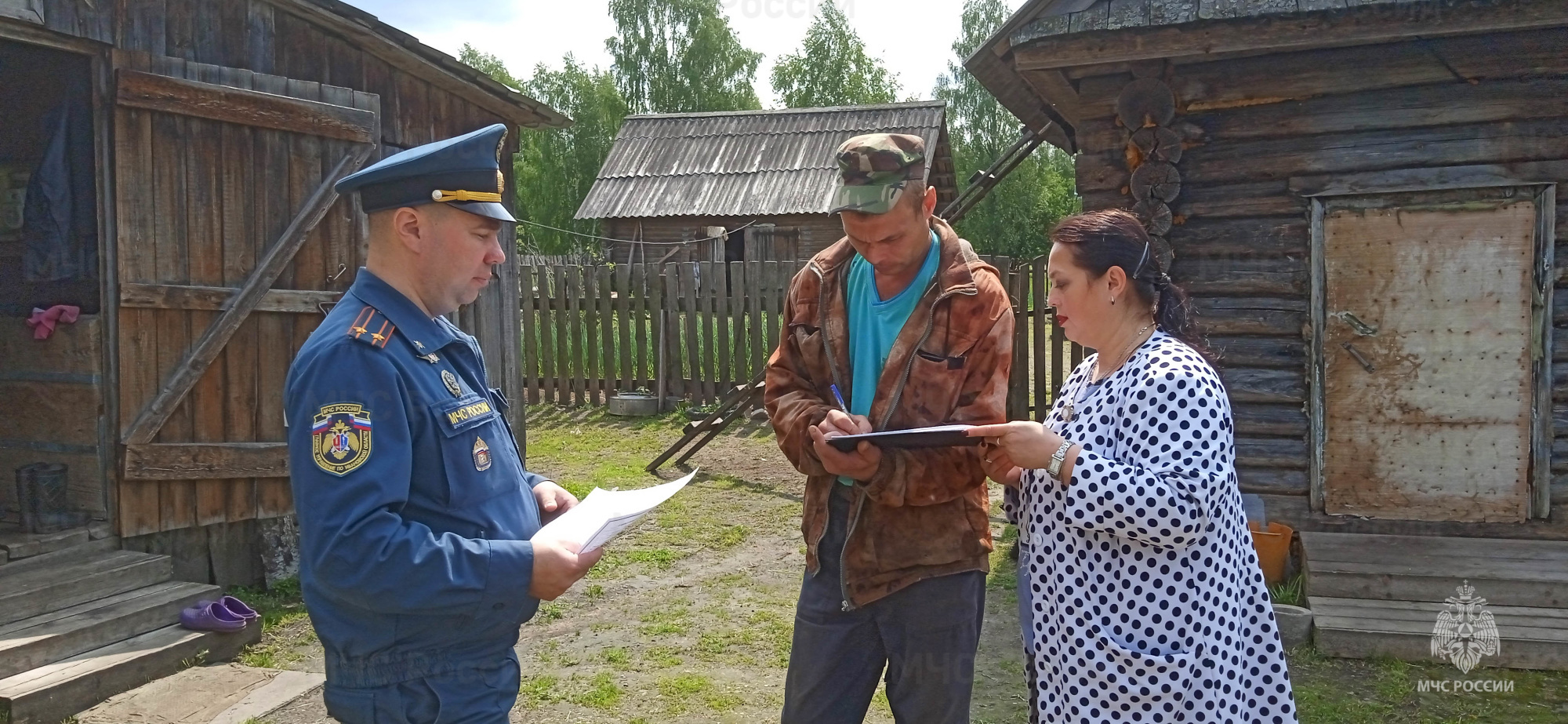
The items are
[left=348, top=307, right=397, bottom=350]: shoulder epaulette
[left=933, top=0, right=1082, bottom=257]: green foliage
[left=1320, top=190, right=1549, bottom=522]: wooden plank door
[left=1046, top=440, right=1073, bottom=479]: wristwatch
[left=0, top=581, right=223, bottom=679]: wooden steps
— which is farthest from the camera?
[left=933, top=0, right=1082, bottom=257]: green foliage

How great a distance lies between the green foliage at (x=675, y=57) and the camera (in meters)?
36.2

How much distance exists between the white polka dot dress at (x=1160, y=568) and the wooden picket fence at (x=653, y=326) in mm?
9190

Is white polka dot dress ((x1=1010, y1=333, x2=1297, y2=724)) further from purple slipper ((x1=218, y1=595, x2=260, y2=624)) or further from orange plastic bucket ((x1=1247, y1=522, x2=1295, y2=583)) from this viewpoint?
purple slipper ((x1=218, y1=595, x2=260, y2=624))

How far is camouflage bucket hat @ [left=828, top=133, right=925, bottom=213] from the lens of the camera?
2.48 metres

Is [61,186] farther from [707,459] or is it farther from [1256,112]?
[1256,112]

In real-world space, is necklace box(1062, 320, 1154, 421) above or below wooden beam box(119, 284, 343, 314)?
below

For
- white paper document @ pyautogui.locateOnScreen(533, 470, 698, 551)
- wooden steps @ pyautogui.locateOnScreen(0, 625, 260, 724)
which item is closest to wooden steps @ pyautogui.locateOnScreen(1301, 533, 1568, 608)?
white paper document @ pyautogui.locateOnScreen(533, 470, 698, 551)

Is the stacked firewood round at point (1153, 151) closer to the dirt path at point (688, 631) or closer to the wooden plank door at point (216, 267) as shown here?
the dirt path at point (688, 631)

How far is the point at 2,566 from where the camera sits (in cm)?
479

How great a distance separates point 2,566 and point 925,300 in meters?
4.72

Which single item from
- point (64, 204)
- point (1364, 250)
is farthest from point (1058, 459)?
point (64, 204)

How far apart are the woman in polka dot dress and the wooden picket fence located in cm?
908

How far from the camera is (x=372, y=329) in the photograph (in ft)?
6.11

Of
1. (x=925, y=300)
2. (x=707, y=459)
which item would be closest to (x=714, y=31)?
(x=707, y=459)
